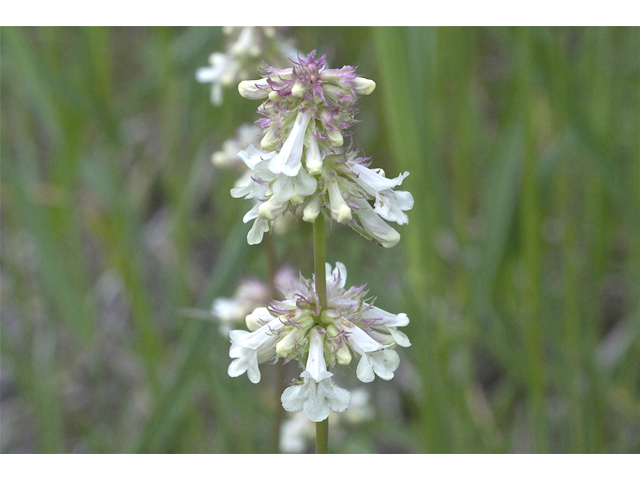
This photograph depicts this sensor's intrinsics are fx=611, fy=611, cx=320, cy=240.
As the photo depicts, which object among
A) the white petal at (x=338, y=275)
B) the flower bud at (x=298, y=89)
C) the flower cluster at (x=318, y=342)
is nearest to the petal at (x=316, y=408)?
the flower cluster at (x=318, y=342)

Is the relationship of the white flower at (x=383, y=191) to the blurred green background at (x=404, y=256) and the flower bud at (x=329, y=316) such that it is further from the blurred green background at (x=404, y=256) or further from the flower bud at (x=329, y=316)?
the blurred green background at (x=404, y=256)

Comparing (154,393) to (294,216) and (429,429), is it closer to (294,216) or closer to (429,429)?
(429,429)

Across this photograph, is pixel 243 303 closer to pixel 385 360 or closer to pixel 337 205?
pixel 385 360

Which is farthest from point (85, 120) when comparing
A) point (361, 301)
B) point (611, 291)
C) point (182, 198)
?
point (611, 291)

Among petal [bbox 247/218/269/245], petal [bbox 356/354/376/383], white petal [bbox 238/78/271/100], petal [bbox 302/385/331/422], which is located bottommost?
petal [bbox 302/385/331/422]

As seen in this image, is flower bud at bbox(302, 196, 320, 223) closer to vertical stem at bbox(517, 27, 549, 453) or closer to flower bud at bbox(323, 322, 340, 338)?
flower bud at bbox(323, 322, 340, 338)

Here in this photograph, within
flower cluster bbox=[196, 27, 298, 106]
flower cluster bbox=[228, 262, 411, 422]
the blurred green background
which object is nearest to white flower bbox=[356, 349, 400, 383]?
flower cluster bbox=[228, 262, 411, 422]

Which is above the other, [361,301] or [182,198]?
[182,198]
